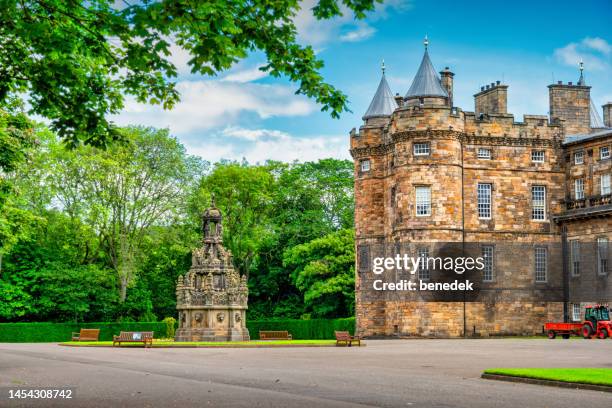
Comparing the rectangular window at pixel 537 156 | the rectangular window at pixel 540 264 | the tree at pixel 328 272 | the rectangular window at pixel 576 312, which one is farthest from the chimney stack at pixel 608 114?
the tree at pixel 328 272

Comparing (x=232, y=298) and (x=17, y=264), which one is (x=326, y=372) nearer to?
(x=232, y=298)

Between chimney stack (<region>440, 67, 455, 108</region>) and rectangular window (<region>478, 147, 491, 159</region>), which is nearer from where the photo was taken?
rectangular window (<region>478, 147, 491, 159</region>)

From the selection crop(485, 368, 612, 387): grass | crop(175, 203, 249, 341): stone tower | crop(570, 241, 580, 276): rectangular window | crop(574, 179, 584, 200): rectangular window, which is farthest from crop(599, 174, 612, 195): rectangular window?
crop(485, 368, 612, 387): grass

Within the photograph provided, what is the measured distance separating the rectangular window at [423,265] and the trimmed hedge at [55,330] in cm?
1621

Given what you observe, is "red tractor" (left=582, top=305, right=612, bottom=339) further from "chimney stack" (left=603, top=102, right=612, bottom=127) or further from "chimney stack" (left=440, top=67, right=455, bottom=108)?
"chimney stack" (left=603, top=102, right=612, bottom=127)

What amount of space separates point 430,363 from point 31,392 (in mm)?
12889

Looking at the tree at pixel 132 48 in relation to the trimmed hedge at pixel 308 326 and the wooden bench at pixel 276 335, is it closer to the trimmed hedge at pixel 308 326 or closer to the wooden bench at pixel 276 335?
the wooden bench at pixel 276 335

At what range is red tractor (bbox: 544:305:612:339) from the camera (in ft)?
158

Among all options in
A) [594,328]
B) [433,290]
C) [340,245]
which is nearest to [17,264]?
[340,245]

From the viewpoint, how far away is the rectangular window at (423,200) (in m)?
54.7

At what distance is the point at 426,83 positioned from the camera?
5647 centimetres

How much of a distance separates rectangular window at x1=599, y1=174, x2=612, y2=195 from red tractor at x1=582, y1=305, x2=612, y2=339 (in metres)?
8.39

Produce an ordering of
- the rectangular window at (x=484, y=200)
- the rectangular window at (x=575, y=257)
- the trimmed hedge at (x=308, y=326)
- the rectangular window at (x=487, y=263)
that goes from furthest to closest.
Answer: the trimmed hedge at (x=308, y=326) → the rectangular window at (x=484, y=200) → the rectangular window at (x=575, y=257) → the rectangular window at (x=487, y=263)

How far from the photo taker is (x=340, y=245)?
6344 cm
